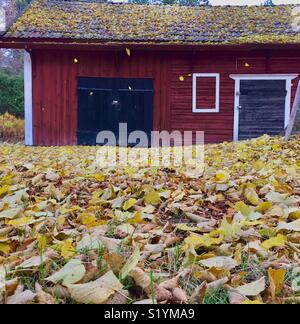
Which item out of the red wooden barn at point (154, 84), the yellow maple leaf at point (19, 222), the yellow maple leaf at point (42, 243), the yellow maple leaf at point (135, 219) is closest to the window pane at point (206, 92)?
the red wooden barn at point (154, 84)

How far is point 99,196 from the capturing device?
292 centimetres

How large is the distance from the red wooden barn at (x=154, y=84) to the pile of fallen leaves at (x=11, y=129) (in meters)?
3.80

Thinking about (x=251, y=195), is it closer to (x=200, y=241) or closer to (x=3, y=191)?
(x=200, y=241)

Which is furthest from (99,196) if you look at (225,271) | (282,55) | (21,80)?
(21,80)

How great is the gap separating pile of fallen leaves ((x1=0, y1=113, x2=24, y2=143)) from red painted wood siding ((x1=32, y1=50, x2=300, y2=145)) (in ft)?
12.6

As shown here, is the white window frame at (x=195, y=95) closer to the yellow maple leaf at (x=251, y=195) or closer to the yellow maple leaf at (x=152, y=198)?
the yellow maple leaf at (x=251, y=195)

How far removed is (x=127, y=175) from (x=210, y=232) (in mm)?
1841

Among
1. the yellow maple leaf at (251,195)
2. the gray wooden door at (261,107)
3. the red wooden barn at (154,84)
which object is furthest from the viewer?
the gray wooden door at (261,107)

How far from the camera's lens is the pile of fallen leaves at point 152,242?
1464mm

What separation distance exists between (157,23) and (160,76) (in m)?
1.80

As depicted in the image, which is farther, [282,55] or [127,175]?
[282,55]

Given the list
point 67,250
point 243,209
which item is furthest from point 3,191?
point 243,209
